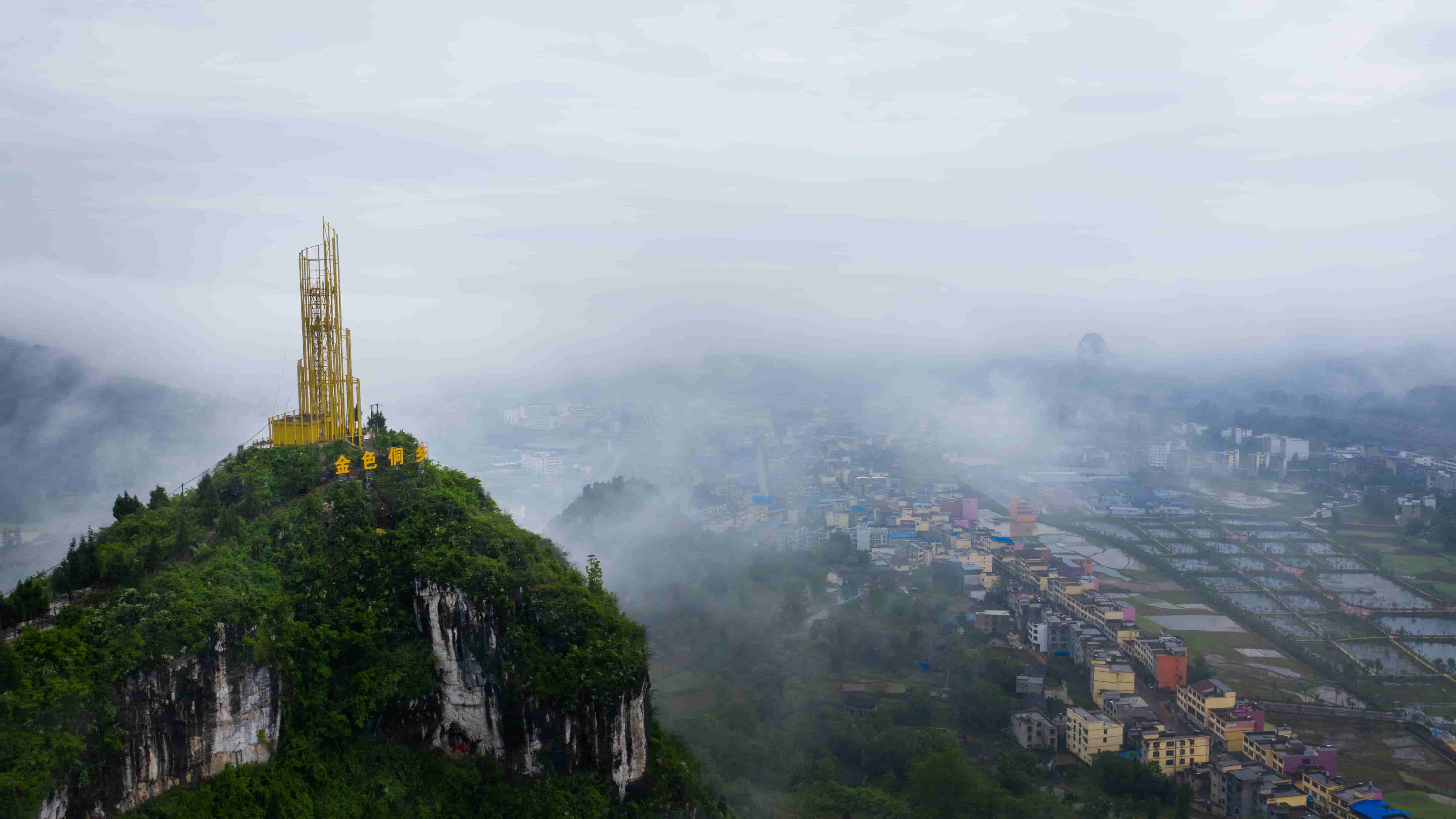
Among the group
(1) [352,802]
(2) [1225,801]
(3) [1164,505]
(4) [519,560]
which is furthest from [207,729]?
(3) [1164,505]

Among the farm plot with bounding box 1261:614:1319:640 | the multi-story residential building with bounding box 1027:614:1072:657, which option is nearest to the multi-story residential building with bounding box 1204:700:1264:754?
the multi-story residential building with bounding box 1027:614:1072:657

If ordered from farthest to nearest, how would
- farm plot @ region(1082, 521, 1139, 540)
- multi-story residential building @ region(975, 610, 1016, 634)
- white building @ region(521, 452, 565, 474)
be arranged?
white building @ region(521, 452, 565, 474) → farm plot @ region(1082, 521, 1139, 540) → multi-story residential building @ region(975, 610, 1016, 634)

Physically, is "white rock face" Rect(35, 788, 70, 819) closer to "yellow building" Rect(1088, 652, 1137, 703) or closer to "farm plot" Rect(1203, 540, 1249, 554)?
"yellow building" Rect(1088, 652, 1137, 703)

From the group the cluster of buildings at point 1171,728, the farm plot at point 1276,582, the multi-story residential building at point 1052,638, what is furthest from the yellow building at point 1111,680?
the farm plot at point 1276,582

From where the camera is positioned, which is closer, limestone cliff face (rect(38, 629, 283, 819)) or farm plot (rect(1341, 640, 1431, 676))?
limestone cliff face (rect(38, 629, 283, 819))

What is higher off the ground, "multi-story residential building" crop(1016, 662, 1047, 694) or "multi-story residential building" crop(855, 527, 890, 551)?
"multi-story residential building" crop(855, 527, 890, 551)

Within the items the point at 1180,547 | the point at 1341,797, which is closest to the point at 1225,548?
the point at 1180,547

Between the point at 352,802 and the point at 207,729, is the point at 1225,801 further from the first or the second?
the point at 207,729
